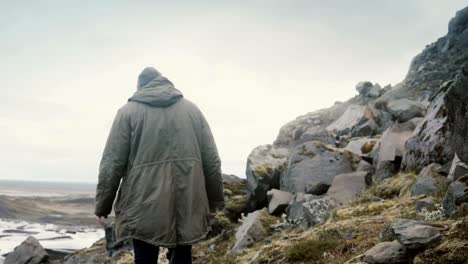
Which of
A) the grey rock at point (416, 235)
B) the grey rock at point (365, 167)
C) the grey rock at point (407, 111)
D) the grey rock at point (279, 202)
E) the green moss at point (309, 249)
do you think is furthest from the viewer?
the grey rock at point (407, 111)

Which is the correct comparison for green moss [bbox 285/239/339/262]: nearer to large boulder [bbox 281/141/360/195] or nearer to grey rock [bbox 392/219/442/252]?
grey rock [bbox 392/219/442/252]

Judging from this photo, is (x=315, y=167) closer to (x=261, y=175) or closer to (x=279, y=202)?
(x=279, y=202)

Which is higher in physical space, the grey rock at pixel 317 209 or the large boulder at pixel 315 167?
the large boulder at pixel 315 167

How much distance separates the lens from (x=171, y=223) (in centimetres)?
516

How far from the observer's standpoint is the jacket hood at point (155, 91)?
5598 millimetres

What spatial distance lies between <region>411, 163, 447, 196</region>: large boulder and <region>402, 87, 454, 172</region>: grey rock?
101 cm

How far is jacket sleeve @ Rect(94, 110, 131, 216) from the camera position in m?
5.29

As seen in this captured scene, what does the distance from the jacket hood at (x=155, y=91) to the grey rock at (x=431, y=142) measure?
7.81m

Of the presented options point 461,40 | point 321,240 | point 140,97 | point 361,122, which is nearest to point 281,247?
point 321,240

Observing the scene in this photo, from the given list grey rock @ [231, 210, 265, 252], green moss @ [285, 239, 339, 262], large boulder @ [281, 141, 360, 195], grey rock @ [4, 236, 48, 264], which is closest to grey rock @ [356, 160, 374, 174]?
large boulder @ [281, 141, 360, 195]

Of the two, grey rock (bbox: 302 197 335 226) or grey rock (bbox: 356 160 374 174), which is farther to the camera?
grey rock (bbox: 356 160 374 174)

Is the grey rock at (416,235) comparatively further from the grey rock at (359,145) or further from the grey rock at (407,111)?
the grey rock at (407,111)

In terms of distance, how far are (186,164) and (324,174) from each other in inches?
388

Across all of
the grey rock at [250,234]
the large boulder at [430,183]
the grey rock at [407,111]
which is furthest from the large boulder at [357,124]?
the large boulder at [430,183]
